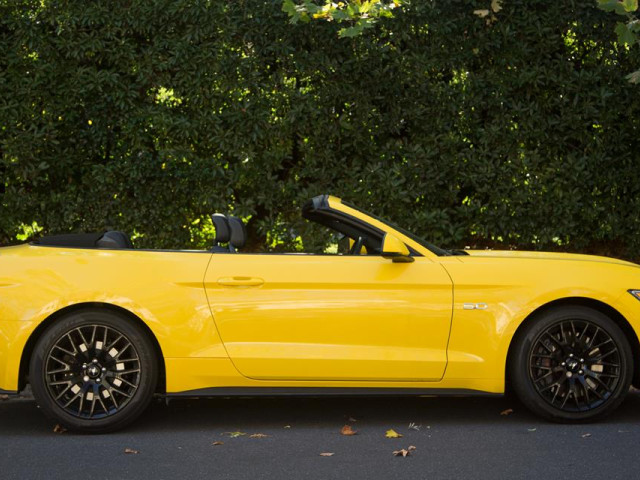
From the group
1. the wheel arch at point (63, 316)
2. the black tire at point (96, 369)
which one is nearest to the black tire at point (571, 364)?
the wheel arch at point (63, 316)

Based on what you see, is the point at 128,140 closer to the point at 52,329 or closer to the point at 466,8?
the point at 466,8

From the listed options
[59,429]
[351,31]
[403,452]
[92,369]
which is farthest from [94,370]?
[351,31]

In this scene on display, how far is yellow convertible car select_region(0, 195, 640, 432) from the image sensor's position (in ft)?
21.3

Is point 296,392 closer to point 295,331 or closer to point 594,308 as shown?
point 295,331

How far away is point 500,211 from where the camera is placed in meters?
10.6

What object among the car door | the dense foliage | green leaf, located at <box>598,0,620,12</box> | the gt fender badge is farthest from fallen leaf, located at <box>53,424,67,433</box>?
green leaf, located at <box>598,0,620,12</box>

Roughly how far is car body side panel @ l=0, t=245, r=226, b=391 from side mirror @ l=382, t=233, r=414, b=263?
1.15 metres

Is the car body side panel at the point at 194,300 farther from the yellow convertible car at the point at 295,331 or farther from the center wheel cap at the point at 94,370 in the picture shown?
the center wheel cap at the point at 94,370

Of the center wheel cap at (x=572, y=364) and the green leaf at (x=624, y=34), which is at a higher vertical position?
the green leaf at (x=624, y=34)

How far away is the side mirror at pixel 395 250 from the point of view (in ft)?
21.4

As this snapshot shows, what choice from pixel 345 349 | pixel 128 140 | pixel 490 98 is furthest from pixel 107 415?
pixel 490 98

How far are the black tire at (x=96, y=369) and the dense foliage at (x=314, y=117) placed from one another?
13.4 ft

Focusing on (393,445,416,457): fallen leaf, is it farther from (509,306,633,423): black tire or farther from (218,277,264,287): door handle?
(218,277,264,287): door handle

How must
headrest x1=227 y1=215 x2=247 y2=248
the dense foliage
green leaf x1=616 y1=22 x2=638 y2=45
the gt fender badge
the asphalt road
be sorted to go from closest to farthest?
the asphalt road, the gt fender badge, headrest x1=227 y1=215 x2=247 y2=248, green leaf x1=616 y1=22 x2=638 y2=45, the dense foliage
